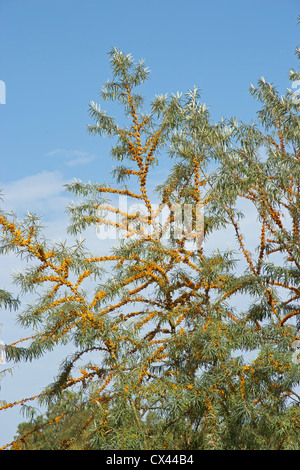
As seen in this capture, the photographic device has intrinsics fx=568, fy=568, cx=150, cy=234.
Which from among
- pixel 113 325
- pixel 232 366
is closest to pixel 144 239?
pixel 113 325

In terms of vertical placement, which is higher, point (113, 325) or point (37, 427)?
point (113, 325)

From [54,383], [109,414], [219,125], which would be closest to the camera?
[109,414]

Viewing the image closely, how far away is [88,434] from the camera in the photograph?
5176mm

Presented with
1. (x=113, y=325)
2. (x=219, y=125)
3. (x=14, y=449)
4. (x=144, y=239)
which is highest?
(x=219, y=125)

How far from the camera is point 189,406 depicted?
202 inches

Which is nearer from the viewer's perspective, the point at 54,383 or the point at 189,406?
the point at 189,406

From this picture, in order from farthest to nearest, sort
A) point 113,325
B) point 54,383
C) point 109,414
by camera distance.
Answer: point 54,383, point 113,325, point 109,414

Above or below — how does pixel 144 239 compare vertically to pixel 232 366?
above

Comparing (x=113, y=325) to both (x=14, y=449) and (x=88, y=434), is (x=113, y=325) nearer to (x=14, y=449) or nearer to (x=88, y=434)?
(x=88, y=434)

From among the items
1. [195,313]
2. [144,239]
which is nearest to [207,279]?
[195,313]

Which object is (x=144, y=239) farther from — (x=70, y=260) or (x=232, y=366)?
(x=232, y=366)

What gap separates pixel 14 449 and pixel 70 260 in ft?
6.26

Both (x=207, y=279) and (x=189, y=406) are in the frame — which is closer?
(x=189, y=406)

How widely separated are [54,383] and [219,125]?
381 centimetres
